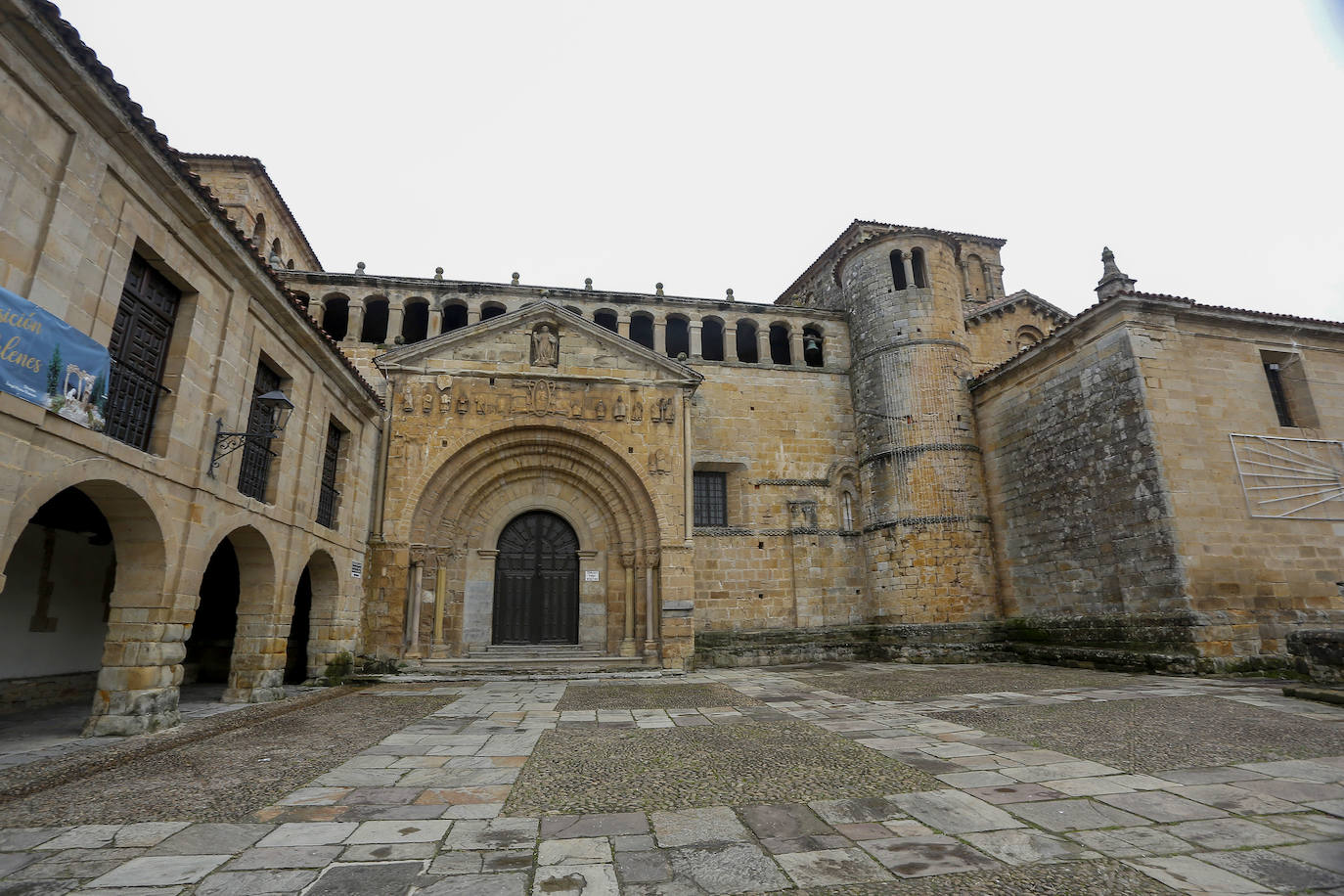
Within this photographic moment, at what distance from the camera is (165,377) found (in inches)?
305

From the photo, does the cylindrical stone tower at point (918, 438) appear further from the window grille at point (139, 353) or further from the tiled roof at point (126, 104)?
the window grille at point (139, 353)

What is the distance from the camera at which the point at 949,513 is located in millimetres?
16469

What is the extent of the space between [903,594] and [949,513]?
246 centimetres

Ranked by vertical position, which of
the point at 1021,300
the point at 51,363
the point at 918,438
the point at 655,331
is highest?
the point at 1021,300

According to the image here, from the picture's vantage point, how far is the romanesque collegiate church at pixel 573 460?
22.2ft

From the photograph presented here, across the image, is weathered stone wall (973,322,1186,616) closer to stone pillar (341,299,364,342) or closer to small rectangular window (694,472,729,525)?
small rectangular window (694,472,729,525)

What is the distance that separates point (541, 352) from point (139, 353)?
27.9 ft

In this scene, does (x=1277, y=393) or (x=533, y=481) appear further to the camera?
(x=533, y=481)

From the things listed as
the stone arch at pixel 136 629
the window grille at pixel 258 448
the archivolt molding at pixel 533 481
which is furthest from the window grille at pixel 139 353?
the archivolt molding at pixel 533 481

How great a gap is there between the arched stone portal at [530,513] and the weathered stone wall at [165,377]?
11.9 ft

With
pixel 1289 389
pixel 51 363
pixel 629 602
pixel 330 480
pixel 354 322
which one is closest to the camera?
pixel 51 363

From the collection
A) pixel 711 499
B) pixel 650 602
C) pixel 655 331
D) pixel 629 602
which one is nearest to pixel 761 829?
pixel 650 602

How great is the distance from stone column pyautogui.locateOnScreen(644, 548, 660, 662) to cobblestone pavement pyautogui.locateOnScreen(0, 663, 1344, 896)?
296 inches

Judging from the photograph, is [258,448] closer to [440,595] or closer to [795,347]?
[440,595]
